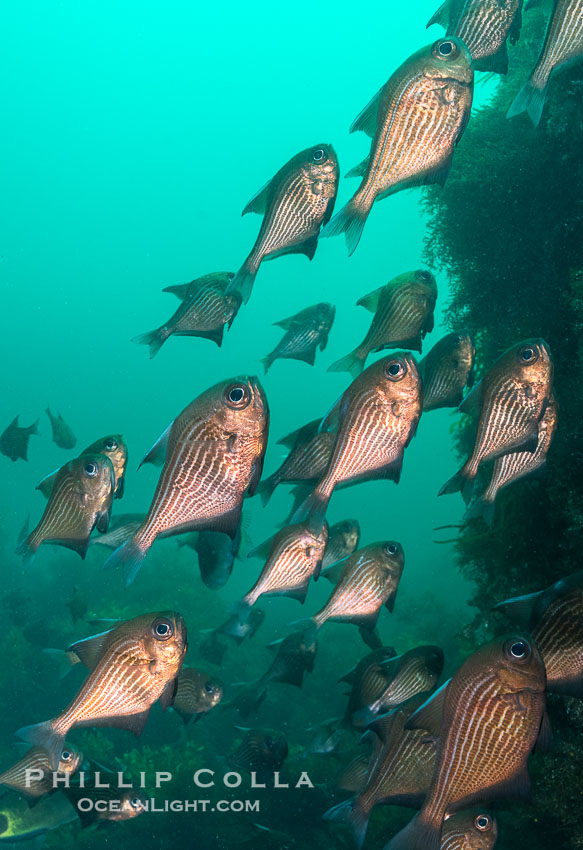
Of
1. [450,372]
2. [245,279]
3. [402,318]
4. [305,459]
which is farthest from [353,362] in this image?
[245,279]

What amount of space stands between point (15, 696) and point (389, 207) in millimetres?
91094

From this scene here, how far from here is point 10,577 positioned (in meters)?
18.5

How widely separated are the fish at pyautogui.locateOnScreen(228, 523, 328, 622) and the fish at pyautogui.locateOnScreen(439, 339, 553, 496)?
3.26ft

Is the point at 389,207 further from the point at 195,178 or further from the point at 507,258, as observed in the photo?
the point at 507,258

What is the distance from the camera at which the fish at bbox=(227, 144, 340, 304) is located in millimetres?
2773

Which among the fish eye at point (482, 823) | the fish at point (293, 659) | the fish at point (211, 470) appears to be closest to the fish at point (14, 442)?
the fish at point (293, 659)

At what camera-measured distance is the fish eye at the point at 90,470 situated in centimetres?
277

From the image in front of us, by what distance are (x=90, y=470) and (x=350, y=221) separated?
1933 mm

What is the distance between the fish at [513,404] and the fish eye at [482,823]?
6.04 feet

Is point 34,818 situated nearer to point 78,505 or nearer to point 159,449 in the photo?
point 78,505

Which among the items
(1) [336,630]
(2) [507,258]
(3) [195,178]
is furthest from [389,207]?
(2) [507,258]

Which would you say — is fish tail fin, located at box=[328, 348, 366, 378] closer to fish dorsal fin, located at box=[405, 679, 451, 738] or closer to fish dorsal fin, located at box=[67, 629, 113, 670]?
fish dorsal fin, located at box=[405, 679, 451, 738]

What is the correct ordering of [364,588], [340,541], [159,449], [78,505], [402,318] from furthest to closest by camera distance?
[340,541] → [364,588] → [402,318] → [78,505] → [159,449]

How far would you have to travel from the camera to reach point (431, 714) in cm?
198
